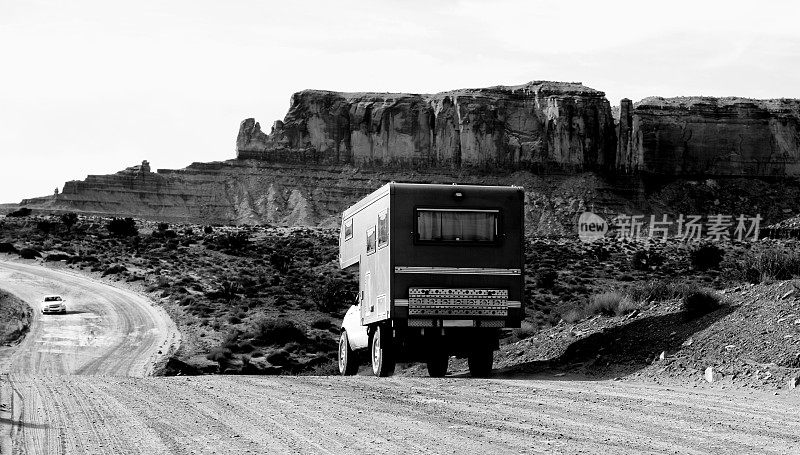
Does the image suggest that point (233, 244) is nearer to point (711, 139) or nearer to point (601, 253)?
point (601, 253)

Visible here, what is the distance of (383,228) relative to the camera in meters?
22.9

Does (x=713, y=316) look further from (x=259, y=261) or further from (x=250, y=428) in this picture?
(x=259, y=261)

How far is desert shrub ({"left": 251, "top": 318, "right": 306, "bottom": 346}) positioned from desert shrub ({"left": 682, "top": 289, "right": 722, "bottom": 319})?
81.6 feet

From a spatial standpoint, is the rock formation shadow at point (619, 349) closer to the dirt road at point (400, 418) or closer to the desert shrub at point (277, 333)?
the dirt road at point (400, 418)

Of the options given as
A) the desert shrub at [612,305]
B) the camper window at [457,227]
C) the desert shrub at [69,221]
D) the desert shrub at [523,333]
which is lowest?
the desert shrub at [523,333]

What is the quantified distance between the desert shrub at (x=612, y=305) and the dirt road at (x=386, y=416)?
178 inches

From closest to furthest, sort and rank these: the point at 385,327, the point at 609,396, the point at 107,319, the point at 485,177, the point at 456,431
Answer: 1. the point at 456,431
2. the point at 609,396
3. the point at 385,327
4. the point at 107,319
5. the point at 485,177

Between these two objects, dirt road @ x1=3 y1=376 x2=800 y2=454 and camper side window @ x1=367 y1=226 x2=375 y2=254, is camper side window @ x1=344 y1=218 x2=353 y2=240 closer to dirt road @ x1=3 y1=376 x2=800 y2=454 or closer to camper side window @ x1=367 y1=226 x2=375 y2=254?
camper side window @ x1=367 y1=226 x2=375 y2=254

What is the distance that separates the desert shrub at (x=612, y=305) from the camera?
83.4 ft

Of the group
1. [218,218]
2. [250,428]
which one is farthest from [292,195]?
[250,428]

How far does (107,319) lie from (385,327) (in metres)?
35.0

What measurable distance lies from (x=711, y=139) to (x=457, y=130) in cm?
3491

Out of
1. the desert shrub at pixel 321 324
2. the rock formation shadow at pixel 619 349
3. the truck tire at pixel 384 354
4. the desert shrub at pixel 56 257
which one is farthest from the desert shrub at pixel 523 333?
the desert shrub at pixel 56 257

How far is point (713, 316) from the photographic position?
21.7m
